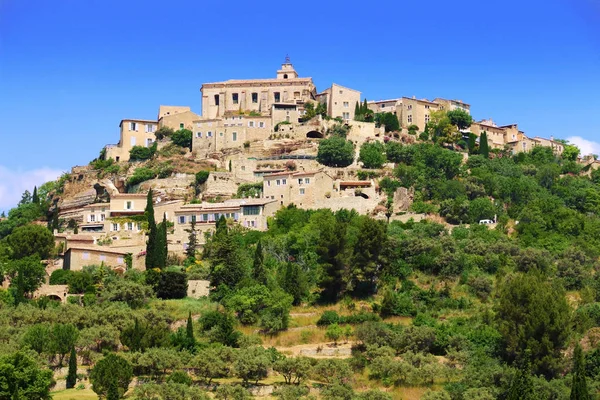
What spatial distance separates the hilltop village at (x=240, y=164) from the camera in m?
72.3

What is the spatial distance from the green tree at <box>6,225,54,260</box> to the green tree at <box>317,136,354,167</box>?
23554mm

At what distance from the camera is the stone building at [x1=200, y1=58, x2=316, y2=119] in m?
94.0

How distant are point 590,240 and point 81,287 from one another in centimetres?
3378

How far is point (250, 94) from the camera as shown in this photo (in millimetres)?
94438

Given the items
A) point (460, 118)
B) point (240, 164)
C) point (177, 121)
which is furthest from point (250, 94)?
point (460, 118)

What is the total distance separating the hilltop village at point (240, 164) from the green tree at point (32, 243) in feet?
3.83

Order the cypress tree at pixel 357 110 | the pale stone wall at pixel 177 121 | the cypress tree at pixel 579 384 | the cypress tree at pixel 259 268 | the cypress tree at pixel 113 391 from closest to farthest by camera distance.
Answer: the cypress tree at pixel 579 384 → the cypress tree at pixel 113 391 → the cypress tree at pixel 259 268 → the cypress tree at pixel 357 110 → the pale stone wall at pixel 177 121

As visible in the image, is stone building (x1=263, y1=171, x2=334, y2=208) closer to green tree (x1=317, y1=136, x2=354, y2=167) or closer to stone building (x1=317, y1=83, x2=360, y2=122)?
green tree (x1=317, y1=136, x2=354, y2=167)

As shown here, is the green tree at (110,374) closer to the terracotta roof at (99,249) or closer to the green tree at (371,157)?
the terracotta roof at (99,249)

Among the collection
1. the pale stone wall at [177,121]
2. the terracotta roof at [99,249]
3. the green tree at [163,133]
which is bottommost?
the terracotta roof at [99,249]

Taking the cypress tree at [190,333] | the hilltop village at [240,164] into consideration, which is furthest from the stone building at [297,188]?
the cypress tree at [190,333]

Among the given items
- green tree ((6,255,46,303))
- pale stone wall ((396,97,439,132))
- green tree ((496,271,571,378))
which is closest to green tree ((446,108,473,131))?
pale stone wall ((396,97,439,132))

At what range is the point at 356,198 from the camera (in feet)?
246

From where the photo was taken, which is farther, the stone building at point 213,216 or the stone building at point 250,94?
the stone building at point 250,94
